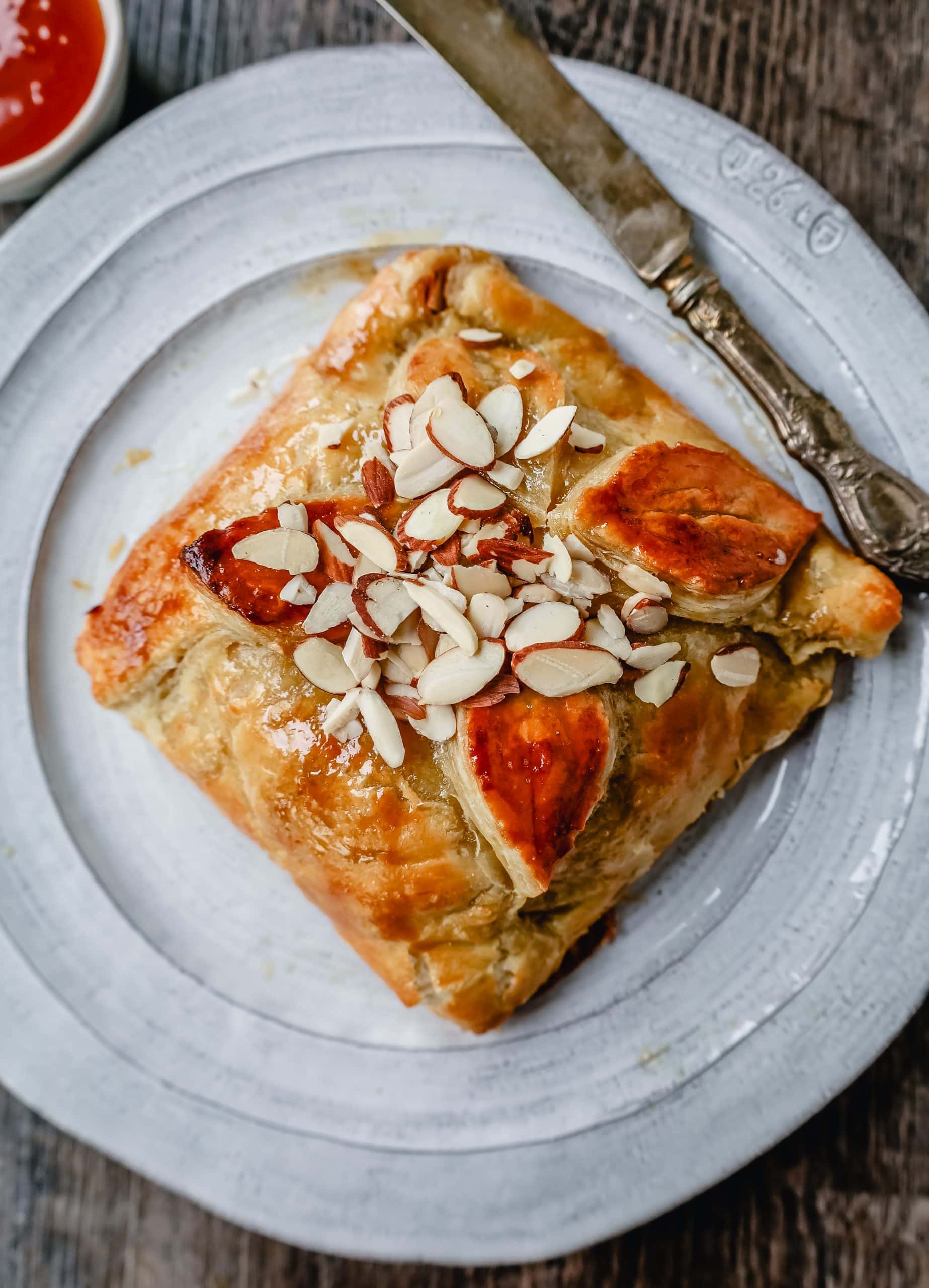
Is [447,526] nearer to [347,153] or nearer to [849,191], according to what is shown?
[347,153]

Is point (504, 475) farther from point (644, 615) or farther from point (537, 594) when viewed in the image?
point (644, 615)

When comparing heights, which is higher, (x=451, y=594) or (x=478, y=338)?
(x=478, y=338)

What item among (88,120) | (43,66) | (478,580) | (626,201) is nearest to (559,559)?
(478,580)

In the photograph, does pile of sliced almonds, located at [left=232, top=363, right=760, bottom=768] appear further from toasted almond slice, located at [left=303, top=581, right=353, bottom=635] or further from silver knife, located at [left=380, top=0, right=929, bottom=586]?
silver knife, located at [left=380, top=0, right=929, bottom=586]

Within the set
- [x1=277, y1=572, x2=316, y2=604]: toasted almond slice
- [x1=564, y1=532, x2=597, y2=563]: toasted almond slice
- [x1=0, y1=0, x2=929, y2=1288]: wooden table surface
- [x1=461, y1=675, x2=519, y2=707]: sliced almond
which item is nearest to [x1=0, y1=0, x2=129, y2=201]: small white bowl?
[x1=0, y1=0, x2=929, y2=1288]: wooden table surface

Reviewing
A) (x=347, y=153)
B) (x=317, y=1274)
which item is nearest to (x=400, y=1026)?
(x=317, y=1274)
